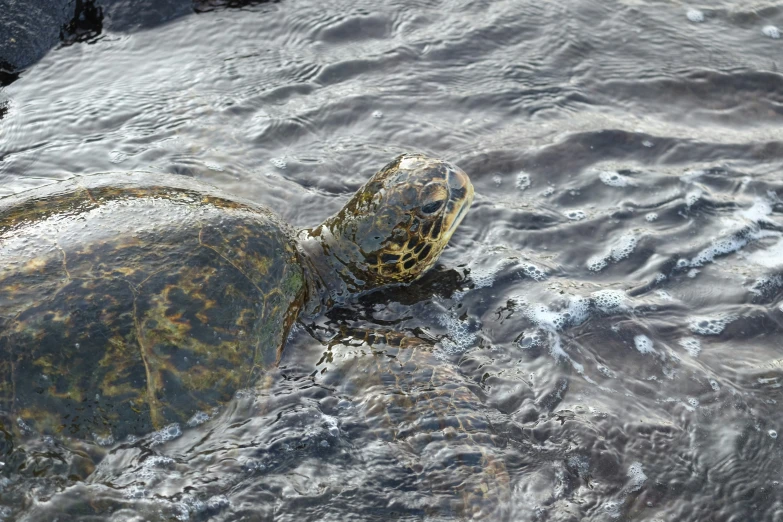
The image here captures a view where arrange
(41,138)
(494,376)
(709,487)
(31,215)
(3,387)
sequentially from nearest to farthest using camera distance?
1. (3,387)
2. (709,487)
3. (31,215)
4. (494,376)
5. (41,138)

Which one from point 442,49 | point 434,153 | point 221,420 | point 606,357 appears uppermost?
point 442,49

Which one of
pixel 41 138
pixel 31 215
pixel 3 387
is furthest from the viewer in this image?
pixel 41 138

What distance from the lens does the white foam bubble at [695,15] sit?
7.10 m

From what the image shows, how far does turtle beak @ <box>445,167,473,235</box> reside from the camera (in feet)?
15.7

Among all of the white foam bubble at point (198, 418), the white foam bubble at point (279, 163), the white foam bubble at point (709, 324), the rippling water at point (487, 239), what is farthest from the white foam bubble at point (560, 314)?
the white foam bubble at point (279, 163)

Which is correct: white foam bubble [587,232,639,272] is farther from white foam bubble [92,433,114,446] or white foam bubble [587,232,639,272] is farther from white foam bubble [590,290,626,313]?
white foam bubble [92,433,114,446]

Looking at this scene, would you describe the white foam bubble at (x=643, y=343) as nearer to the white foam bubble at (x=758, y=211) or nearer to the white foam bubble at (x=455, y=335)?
the white foam bubble at (x=455, y=335)

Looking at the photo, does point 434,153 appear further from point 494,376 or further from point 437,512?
point 437,512

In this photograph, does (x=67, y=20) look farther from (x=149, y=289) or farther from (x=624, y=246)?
(x=624, y=246)

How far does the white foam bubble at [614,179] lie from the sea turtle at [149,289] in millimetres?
1525

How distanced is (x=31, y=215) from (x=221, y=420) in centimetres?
153

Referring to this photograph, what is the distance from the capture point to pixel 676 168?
228 inches

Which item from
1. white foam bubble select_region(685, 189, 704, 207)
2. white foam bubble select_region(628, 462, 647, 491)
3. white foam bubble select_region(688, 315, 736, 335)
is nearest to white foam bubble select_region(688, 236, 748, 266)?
white foam bubble select_region(685, 189, 704, 207)

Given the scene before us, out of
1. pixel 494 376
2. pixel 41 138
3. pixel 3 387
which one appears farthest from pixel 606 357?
pixel 41 138
